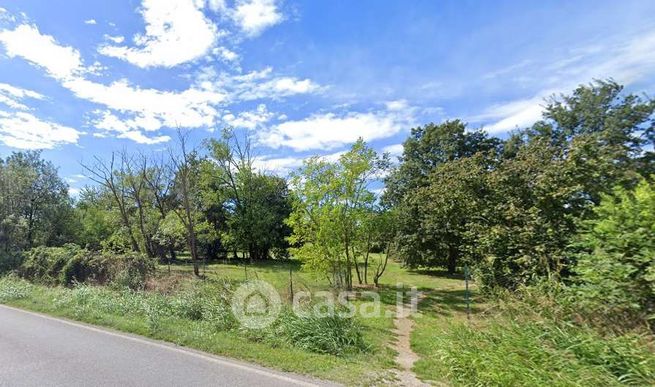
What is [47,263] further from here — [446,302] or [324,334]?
[446,302]

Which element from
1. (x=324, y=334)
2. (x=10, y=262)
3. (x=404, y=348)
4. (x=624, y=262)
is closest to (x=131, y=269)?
(x=324, y=334)

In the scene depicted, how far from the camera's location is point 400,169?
2912 cm

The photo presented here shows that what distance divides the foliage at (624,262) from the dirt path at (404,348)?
3049 mm

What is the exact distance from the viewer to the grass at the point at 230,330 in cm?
585

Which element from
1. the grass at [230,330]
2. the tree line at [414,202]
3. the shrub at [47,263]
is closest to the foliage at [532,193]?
the tree line at [414,202]

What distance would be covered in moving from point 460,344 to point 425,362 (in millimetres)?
981

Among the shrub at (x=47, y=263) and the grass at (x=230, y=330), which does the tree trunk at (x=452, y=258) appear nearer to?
the grass at (x=230, y=330)

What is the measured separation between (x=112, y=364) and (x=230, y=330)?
266 cm

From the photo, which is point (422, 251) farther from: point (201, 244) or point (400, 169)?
point (201, 244)

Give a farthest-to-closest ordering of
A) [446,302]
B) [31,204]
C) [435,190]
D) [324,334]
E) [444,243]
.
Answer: [31,204]
[444,243]
[435,190]
[446,302]
[324,334]

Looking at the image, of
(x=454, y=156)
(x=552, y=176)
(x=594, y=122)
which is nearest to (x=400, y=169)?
(x=454, y=156)

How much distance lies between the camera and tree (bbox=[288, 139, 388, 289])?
17.5 m

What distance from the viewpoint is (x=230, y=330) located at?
26.0 feet

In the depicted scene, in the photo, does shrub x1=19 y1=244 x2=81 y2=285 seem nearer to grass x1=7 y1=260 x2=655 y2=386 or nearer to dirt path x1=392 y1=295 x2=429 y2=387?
grass x1=7 y1=260 x2=655 y2=386
